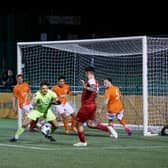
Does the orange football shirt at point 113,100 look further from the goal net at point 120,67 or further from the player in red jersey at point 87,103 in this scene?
the player in red jersey at point 87,103

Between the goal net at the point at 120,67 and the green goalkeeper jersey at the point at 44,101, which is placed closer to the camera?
the green goalkeeper jersey at the point at 44,101

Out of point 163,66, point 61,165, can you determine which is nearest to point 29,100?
point 163,66

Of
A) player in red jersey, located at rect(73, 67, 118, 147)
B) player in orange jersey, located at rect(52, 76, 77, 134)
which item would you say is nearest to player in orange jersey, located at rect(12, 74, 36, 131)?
player in orange jersey, located at rect(52, 76, 77, 134)

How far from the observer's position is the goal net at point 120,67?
73.2 ft

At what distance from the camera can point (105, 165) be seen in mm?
13477

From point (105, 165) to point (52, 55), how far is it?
13254 millimetres

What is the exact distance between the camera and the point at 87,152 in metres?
15.8

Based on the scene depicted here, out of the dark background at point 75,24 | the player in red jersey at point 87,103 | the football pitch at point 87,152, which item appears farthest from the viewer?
the dark background at point 75,24

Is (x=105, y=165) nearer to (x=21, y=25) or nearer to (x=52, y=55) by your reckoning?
(x=52, y=55)

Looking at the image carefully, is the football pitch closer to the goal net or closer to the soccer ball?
the soccer ball

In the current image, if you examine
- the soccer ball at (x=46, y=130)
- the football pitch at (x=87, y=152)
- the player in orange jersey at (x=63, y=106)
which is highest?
the player in orange jersey at (x=63, y=106)

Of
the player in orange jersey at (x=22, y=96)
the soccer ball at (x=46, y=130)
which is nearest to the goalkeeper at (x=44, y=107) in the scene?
the soccer ball at (x=46, y=130)

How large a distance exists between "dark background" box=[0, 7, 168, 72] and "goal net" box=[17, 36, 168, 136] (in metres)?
12.5

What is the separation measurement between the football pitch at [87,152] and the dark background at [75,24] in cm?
1885
